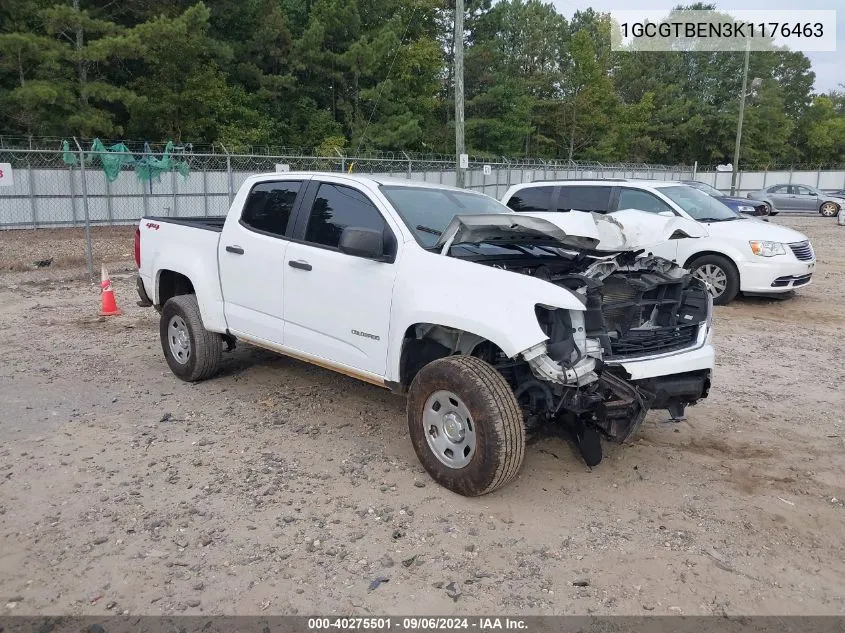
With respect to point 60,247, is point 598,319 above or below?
above

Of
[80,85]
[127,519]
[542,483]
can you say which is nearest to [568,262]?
[542,483]

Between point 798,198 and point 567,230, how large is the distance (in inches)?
1291

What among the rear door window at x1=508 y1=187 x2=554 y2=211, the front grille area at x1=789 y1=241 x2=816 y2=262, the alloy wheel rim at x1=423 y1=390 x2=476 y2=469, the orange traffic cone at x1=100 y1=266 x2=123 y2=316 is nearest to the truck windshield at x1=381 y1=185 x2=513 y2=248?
the alloy wheel rim at x1=423 y1=390 x2=476 y2=469

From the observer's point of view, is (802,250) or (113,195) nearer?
(802,250)

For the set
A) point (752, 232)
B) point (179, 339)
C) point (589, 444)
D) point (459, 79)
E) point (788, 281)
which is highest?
point (459, 79)

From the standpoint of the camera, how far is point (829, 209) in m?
31.0

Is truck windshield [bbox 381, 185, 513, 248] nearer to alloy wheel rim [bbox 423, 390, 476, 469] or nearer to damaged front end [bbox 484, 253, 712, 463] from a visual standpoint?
damaged front end [bbox 484, 253, 712, 463]

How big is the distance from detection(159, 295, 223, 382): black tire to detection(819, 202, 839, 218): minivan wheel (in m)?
32.1

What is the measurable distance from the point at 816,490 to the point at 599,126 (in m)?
59.7

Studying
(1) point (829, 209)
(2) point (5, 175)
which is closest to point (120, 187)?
(2) point (5, 175)

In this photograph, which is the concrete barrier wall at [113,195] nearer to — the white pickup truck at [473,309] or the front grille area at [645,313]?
the white pickup truck at [473,309]

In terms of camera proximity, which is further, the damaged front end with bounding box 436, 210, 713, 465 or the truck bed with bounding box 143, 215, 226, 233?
the truck bed with bounding box 143, 215, 226, 233

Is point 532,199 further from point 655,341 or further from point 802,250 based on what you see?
point 655,341

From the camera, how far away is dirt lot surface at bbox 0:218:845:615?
10.8 ft
